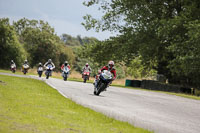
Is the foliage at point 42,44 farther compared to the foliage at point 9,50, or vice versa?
the foliage at point 42,44

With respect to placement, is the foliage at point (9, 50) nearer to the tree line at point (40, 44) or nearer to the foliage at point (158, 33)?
the tree line at point (40, 44)

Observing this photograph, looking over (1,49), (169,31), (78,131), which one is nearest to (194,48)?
(169,31)

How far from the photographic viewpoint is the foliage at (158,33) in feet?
113

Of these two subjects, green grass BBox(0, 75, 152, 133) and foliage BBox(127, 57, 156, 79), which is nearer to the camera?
green grass BBox(0, 75, 152, 133)

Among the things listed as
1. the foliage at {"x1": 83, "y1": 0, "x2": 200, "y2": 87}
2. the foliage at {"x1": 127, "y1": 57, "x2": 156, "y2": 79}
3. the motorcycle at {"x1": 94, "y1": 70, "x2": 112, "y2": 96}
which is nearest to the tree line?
the foliage at {"x1": 127, "y1": 57, "x2": 156, "y2": 79}

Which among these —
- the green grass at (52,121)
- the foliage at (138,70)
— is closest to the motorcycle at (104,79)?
the green grass at (52,121)

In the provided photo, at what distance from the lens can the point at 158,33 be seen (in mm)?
35594

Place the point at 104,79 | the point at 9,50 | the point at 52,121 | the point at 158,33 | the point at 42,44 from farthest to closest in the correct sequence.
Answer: the point at 42,44 → the point at 9,50 → the point at 158,33 → the point at 104,79 → the point at 52,121

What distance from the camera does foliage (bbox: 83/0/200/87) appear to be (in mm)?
34531

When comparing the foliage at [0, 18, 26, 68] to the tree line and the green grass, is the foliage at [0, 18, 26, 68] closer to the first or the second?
the tree line

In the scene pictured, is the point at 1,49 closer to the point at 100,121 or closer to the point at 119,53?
the point at 119,53

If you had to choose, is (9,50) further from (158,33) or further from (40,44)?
(158,33)

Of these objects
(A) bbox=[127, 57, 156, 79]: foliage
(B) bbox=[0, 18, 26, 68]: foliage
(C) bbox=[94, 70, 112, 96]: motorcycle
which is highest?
(B) bbox=[0, 18, 26, 68]: foliage

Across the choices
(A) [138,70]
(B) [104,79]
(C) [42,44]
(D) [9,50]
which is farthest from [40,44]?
(B) [104,79]
